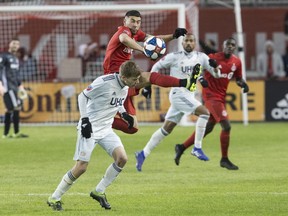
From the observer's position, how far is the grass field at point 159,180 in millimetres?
12328

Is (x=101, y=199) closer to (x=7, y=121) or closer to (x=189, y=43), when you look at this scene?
(x=189, y=43)

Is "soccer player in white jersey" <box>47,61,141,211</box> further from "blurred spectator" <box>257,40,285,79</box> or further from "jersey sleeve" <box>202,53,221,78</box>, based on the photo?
"blurred spectator" <box>257,40,285,79</box>

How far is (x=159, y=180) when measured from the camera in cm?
1544

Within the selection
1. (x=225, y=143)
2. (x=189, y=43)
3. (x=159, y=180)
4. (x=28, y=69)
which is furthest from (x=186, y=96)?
(x=28, y=69)

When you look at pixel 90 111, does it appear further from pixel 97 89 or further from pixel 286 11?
pixel 286 11

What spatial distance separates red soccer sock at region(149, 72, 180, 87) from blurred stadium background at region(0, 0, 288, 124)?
585 inches

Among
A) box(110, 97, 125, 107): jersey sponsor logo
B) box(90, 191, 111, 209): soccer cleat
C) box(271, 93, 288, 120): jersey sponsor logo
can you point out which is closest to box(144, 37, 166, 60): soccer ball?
box(110, 97, 125, 107): jersey sponsor logo

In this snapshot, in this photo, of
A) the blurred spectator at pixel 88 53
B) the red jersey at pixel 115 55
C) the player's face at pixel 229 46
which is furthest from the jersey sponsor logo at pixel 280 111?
the red jersey at pixel 115 55

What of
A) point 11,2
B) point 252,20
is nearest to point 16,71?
point 11,2

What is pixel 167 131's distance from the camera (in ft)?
58.1

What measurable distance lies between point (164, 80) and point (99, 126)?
0.94m

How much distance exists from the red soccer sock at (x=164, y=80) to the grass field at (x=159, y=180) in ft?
4.78

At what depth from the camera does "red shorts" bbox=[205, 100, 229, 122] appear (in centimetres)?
1766

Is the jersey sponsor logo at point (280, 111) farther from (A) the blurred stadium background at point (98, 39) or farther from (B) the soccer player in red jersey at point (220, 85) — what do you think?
(B) the soccer player in red jersey at point (220, 85)
